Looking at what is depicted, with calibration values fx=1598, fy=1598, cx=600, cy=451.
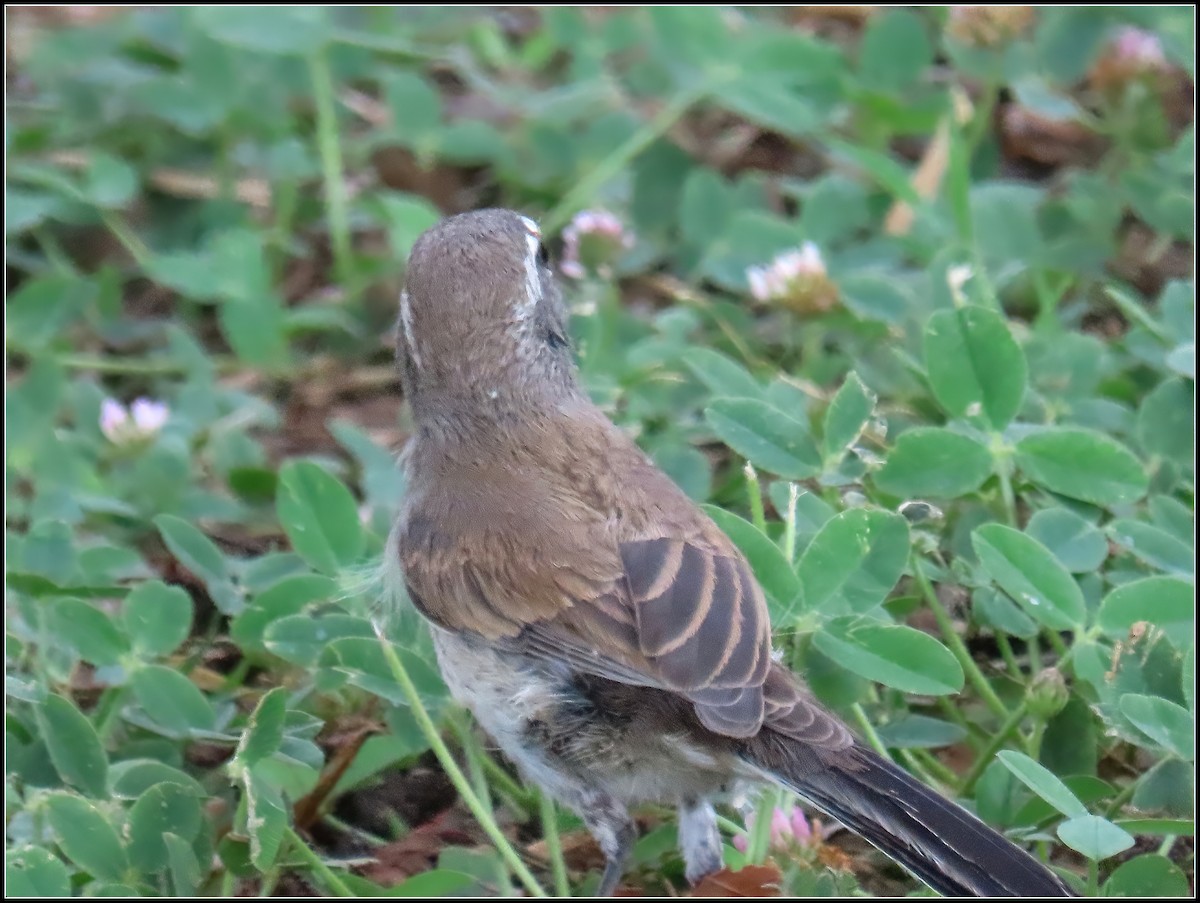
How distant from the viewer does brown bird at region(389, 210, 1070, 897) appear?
3146 mm

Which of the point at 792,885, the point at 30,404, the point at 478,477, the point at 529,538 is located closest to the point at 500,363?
the point at 478,477

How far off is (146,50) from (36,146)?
2.20 ft

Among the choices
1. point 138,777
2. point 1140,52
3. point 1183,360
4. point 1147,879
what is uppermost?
point 1140,52

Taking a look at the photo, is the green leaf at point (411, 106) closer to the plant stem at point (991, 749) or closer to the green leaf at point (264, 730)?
the green leaf at point (264, 730)

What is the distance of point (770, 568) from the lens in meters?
3.66

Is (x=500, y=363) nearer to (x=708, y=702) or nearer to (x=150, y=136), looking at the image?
(x=708, y=702)

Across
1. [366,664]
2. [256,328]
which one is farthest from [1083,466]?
[256,328]

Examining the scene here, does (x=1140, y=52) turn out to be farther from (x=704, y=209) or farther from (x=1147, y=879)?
(x=1147, y=879)

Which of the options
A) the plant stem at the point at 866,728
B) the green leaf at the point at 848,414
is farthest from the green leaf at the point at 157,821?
the green leaf at the point at 848,414

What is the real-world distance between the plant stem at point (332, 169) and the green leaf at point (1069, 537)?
2.96m

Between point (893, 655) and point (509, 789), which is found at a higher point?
point (893, 655)

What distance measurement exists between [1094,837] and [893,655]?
0.62 m

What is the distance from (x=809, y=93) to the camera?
6266mm

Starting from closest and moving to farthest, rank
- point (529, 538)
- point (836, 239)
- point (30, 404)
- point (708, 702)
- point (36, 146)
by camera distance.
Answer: point (708, 702), point (529, 538), point (30, 404), point (836, 239), point (36, 146)
